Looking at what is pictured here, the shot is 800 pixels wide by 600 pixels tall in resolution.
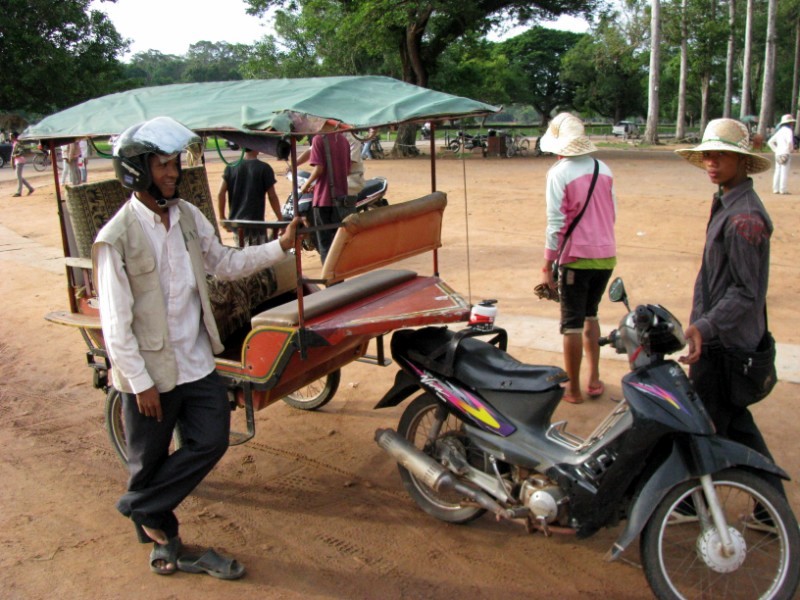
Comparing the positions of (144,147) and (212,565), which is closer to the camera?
(144,147)

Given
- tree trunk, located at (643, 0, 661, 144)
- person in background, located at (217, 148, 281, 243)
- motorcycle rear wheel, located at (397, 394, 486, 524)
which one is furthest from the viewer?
tree trunk, located at (643, 0, 661, 144)

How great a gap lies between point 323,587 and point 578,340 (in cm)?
235

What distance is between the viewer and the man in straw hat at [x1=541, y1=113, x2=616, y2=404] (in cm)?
450

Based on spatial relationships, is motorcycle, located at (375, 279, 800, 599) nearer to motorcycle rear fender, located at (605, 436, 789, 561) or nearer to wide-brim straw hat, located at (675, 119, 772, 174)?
motorcycle rear fender, located at (605, 436, 789, 561)

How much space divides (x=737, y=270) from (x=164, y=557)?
2817 mm

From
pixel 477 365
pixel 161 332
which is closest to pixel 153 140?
pixel 161 332

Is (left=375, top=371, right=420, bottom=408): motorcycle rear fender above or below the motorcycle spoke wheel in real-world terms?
above

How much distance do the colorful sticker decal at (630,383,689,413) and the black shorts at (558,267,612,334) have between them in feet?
5.76

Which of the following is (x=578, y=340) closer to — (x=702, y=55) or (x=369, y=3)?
(x=369, y=3)

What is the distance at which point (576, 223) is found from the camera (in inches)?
178

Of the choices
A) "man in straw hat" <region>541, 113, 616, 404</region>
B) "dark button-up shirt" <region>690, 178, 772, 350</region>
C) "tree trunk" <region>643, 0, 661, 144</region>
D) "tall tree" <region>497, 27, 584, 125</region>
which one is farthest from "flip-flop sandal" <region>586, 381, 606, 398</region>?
"tall tree" <region>497, 27, 584, 125</region>

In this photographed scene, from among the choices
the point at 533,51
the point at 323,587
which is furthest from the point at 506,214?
the point at 533,51

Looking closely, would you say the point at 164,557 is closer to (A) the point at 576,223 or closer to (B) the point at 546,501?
(B) the point at 546,501

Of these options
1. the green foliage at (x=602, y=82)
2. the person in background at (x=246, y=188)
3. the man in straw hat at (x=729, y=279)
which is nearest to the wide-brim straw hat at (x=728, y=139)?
the man in straw hat at (x=729, y=279)
